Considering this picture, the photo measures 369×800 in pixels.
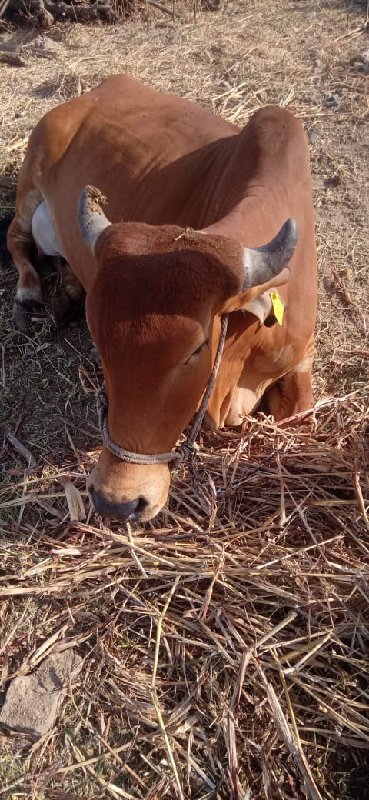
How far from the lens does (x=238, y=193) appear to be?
321 cm

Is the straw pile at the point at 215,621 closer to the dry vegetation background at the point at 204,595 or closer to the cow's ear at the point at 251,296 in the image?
the dry vegetation background at the point at 204,595

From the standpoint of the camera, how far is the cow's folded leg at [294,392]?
379cm

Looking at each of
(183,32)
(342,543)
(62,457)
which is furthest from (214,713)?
(183,32)

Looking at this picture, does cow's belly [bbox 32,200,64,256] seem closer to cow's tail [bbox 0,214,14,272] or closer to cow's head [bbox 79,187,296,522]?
cow's tail [bbox 0,214,14,272]

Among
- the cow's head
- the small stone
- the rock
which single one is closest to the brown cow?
the cow's head

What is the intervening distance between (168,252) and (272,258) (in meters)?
0.39

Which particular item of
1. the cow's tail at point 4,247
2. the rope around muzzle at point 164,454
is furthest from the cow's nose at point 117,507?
the cow's tail at point 4,247

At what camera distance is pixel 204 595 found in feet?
10.1

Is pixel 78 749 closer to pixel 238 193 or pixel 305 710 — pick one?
pixel 305 710

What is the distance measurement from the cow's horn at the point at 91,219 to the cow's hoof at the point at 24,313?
6.77 feet

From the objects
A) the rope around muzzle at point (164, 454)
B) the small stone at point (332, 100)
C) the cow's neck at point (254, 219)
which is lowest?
the rope around muzzle at point (164, 454)

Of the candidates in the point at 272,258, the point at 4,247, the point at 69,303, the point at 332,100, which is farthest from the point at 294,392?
the point at 332,100

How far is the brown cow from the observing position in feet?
7.54

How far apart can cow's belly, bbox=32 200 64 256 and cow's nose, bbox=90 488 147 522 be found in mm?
2688
